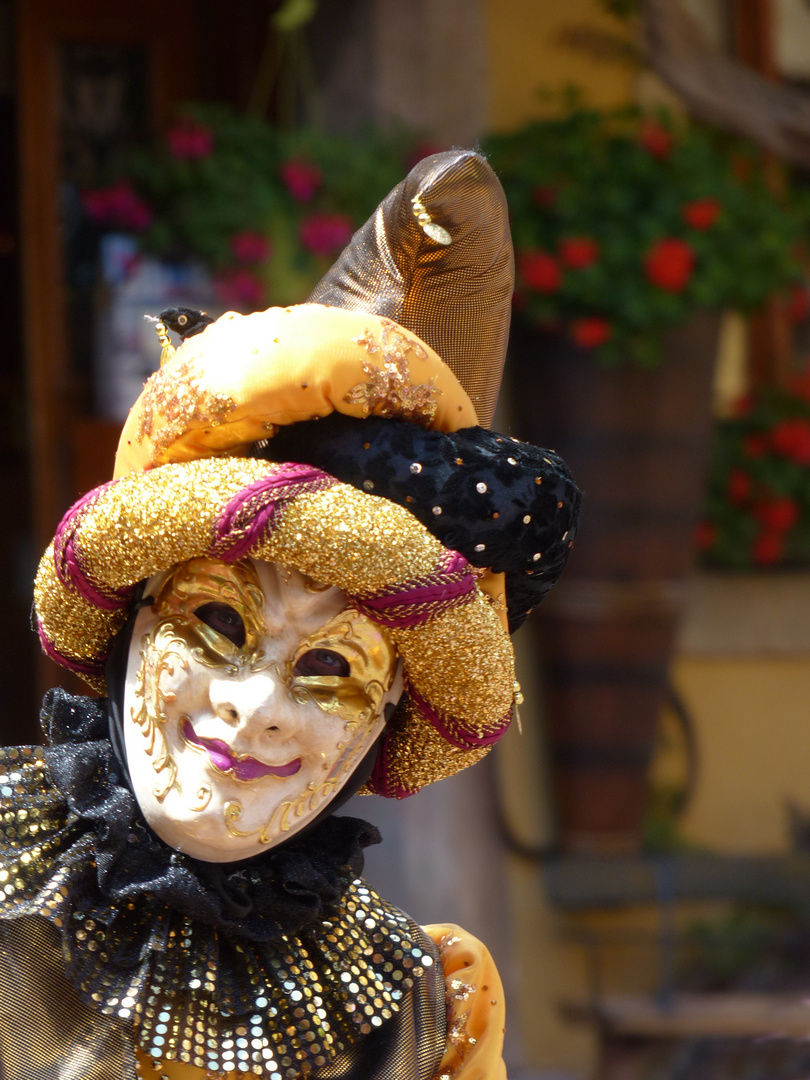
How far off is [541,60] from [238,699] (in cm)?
265

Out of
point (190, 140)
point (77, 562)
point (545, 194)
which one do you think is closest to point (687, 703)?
point (545, 194)

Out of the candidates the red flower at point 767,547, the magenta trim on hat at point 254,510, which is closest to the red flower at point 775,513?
the red flower at point 767,547

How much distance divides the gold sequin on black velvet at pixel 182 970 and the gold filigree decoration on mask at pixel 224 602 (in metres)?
0.22

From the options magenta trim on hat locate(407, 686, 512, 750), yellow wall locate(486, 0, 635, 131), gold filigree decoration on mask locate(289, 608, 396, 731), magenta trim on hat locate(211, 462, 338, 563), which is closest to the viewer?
magenta trim on hat locate(211, 462, 338, 563)

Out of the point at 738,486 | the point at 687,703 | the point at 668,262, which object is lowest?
the point at 687,703

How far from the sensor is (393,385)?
4.56 ft

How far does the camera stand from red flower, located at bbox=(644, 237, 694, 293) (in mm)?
3400

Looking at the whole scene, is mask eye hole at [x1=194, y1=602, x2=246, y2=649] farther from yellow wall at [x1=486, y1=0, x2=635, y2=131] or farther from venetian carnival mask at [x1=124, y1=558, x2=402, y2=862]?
yellow wall at [x1=486, y1=0, x2=635, y2=131]

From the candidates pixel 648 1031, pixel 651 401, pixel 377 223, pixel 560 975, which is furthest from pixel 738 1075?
pixel 377 223

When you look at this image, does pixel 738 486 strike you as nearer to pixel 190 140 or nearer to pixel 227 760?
pixel 190 140

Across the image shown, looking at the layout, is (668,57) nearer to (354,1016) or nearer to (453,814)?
(453,814)

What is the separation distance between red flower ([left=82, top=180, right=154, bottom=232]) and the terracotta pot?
934 millimetres

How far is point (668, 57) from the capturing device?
362 cm

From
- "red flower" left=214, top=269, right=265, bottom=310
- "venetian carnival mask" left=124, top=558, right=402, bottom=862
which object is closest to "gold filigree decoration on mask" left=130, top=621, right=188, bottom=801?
"venetian carnival mask" left=124, top=558, right=402, bottom=862
